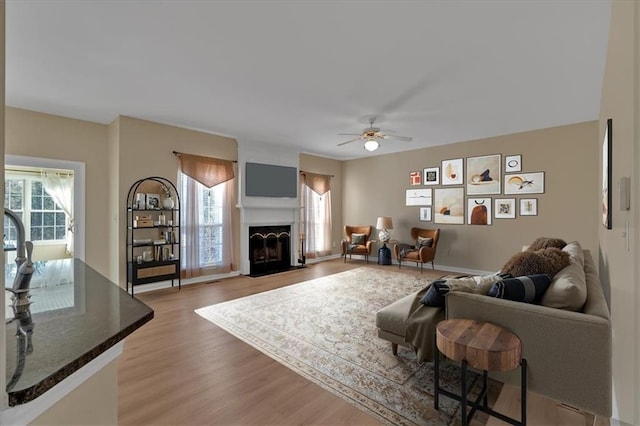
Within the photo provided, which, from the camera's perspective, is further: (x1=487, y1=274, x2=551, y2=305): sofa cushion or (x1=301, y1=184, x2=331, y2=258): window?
(x1=301, y1=184, x2=331, y2=258): window

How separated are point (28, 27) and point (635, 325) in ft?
14.4

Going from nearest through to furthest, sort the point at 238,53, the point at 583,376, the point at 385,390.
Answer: the point at 583,376, the point at 385,390, the point at 238,53

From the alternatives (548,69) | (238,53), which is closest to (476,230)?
(548,69)

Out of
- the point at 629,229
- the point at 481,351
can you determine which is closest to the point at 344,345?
the point at 481,351

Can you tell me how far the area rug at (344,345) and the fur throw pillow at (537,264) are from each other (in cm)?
97

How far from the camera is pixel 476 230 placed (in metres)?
6.09

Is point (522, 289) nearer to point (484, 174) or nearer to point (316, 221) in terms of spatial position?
point (484, 174)

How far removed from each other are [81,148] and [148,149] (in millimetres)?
1024

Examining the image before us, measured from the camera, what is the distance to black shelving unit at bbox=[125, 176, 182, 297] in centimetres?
462

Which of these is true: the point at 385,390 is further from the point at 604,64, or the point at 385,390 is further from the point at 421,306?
the point at 604,64

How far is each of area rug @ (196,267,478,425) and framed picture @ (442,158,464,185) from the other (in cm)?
276

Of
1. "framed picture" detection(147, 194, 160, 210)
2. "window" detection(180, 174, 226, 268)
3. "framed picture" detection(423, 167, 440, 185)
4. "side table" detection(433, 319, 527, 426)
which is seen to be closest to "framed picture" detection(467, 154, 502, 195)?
"framed picture" detection(423, 167, 440, 185)

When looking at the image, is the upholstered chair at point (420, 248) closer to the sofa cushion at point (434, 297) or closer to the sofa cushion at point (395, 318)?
the sofa cushion at point (395, 318)

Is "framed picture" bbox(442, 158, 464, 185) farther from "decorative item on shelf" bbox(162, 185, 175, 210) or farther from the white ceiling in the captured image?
"decorative item on shelf" bbox(162, 185, 175, 210)
